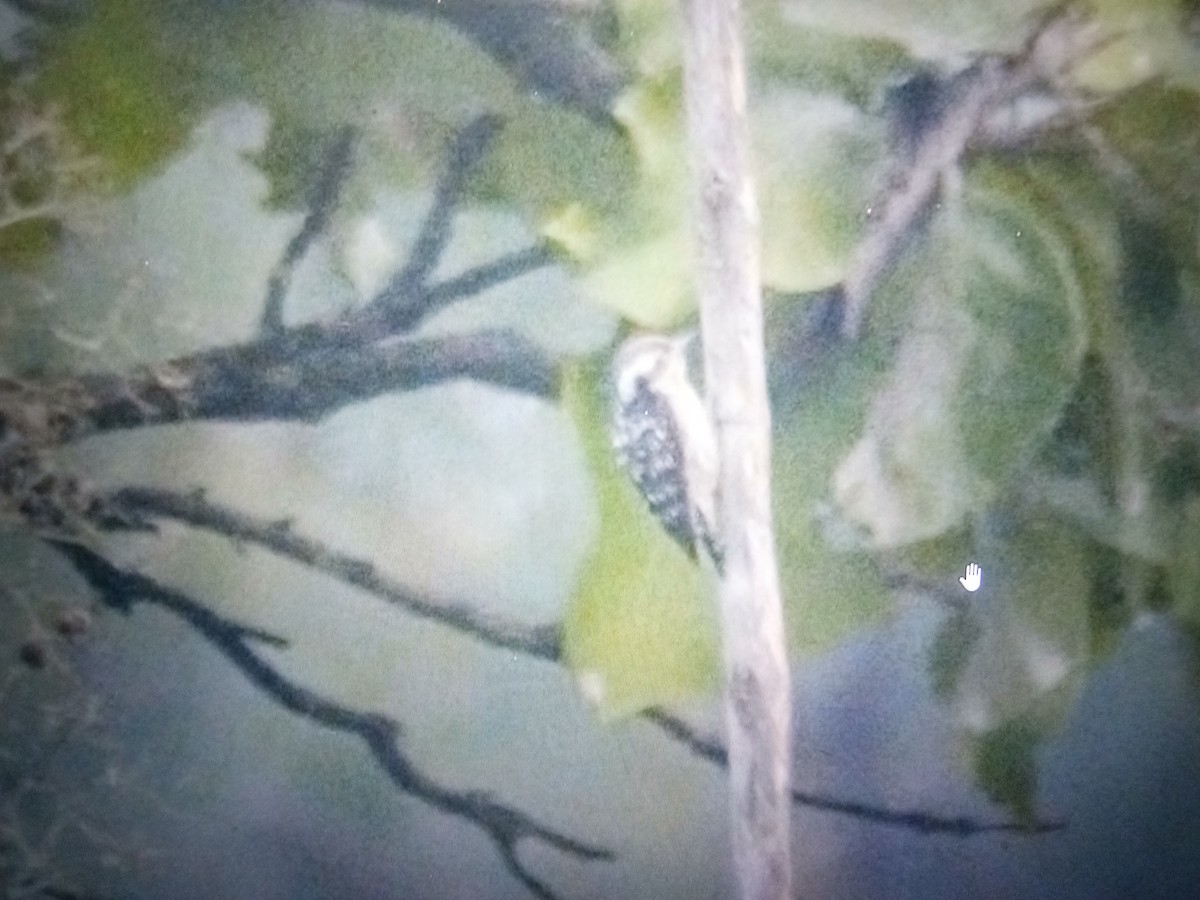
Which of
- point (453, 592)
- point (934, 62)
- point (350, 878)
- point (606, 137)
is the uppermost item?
point (934, 62)

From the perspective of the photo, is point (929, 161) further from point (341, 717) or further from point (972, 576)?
point (341, 717)

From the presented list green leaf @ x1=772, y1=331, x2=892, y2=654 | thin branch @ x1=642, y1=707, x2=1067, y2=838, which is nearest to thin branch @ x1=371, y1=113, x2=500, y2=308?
green leaf @ x1=772, y1=331, x2=892, y2=654

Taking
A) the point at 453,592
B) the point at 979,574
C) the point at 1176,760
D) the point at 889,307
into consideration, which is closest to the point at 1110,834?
the point at 1176,760

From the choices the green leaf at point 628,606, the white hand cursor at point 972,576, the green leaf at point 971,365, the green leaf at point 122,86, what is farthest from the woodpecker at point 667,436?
the green leaf at point 122,86

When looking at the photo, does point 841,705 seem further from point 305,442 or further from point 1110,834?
point 305,442

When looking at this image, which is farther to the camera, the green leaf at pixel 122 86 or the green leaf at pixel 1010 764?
the green leaf at pixel 1010 764

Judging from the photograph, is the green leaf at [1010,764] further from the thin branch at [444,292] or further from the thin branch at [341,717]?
the thin branch at [444,292]

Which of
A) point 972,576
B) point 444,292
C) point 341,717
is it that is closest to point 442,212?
point 444,292
